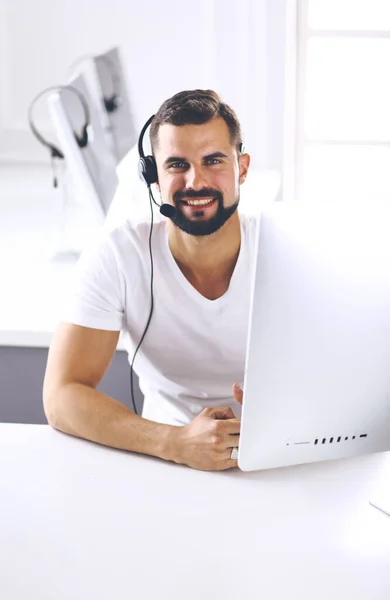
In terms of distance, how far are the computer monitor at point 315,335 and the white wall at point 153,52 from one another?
235 cm

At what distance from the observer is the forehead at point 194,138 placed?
158 centimetres

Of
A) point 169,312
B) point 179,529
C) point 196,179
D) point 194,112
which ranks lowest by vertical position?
point 179,529

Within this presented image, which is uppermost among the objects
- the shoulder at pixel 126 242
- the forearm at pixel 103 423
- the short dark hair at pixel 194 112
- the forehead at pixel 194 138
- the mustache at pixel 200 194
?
the short dark hair at pixel 194 112

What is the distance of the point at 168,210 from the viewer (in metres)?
1.56

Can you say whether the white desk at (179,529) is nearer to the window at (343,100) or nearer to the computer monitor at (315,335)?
the computer monitor at (315,335)

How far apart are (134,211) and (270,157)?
49.4 inches

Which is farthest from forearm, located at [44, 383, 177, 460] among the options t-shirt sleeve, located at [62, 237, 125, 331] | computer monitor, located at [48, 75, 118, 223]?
computer monitor, located at [48, 75, 118, 223]

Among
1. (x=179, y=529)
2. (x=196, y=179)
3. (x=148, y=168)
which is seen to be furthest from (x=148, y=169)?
(x=179, y=529)

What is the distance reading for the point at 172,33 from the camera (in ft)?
12.7

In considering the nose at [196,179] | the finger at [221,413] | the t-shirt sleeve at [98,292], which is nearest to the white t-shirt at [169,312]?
the t-shirt sleeve at [98,292]

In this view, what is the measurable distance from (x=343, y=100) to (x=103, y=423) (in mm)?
2179

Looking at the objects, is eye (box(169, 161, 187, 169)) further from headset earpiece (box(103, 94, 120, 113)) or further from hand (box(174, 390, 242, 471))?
headset earpiece (box(103, 94, 120, 113))

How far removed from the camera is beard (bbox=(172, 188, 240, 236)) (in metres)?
1.58

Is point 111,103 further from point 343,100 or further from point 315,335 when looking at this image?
Answer: point 315,335
